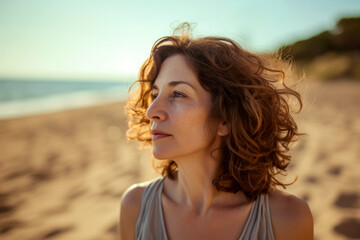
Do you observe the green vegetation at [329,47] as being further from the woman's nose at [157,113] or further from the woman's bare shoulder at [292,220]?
the woman's nose at [157,113]

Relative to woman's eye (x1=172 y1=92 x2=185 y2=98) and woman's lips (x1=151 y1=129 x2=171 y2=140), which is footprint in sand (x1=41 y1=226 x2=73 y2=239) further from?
woman's eye (x1=172 y1=92 x2=185 y2=98)

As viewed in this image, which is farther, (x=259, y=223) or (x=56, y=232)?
(x=56, y=232)

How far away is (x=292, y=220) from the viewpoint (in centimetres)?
156

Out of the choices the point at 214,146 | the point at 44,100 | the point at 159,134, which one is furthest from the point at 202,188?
the point at 44,100

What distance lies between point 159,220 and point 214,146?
0.66 metres

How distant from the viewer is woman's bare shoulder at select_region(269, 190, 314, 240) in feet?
5.07

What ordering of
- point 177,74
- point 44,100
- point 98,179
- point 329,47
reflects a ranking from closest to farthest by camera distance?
point 177,74 → point 98,179 → point 44,100 → point 329,47

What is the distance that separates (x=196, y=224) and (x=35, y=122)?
420 inches

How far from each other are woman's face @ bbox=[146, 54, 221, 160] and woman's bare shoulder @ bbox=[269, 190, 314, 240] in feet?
2.03

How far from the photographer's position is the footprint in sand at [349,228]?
2.45 meters

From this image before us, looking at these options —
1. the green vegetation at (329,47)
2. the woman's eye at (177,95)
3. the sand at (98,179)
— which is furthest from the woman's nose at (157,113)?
the green vegetation at (329,47)

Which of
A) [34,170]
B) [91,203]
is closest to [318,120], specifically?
[91,203]

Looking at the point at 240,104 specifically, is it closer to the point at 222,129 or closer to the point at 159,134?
the point at 222,129

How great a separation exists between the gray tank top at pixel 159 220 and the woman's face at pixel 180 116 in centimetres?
41
